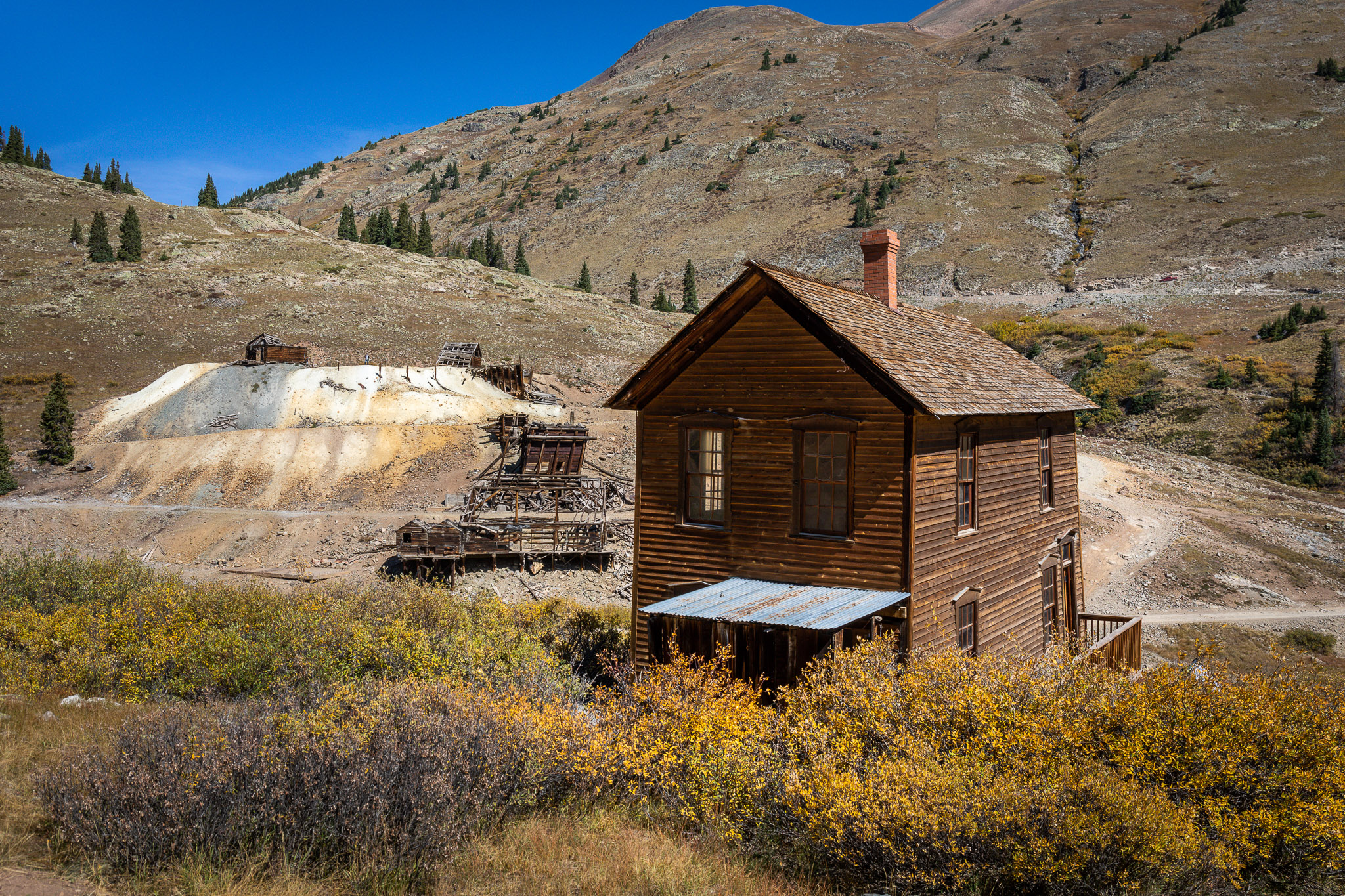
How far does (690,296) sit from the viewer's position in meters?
96.4

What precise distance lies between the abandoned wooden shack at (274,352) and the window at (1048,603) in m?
43.9

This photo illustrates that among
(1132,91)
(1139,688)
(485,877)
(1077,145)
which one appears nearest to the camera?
(485,877)

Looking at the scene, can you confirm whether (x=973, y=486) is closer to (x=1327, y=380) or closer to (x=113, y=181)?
(x=1327, y=380)

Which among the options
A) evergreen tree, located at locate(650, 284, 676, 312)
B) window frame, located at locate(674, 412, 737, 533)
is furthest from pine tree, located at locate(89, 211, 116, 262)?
window frame, located at locate(674, 412, 737, 533)

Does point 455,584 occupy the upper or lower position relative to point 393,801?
lower

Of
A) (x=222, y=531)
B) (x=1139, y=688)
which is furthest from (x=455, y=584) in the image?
(x=1139, y=688)

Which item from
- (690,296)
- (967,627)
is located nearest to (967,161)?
(690,296)

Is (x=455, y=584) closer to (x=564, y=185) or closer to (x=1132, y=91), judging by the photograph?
(x=564, y=185)

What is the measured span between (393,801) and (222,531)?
3121 cm

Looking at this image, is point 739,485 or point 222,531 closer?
point 739,485

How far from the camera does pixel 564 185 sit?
15162 cm

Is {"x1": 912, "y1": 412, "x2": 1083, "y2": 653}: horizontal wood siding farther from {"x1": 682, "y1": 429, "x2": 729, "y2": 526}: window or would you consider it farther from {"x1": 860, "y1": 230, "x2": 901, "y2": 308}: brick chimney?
{"x1": 860, "y1": 230, "x2": 901, "y2": 308}: brick chimney

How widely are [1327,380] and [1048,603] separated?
39587 mm

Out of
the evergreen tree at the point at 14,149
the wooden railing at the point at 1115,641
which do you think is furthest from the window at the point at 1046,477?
the evergreen tree at the point at 14,149
